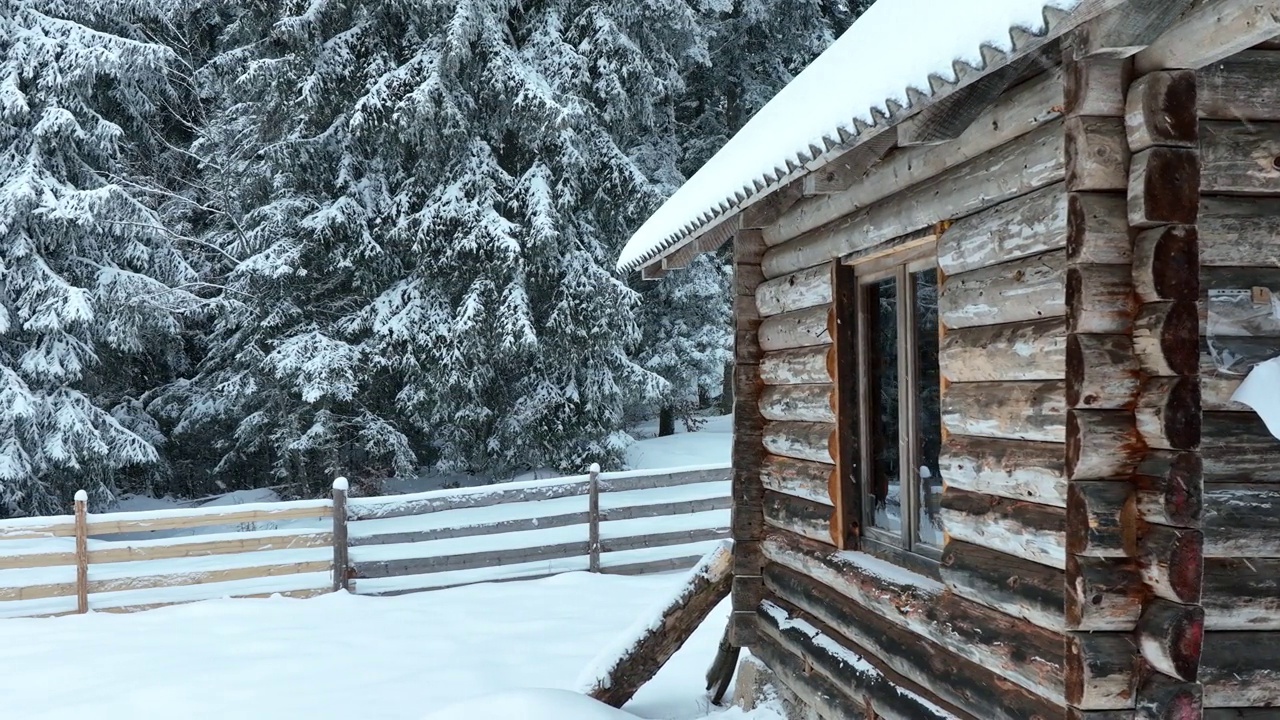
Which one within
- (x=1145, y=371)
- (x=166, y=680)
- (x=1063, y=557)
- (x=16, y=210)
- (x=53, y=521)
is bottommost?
(x=166, y=680)

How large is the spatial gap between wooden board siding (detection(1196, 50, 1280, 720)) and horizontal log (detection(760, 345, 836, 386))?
226cm

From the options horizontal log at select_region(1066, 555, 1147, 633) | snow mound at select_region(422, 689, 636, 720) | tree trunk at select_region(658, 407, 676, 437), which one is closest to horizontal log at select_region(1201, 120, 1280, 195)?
horizontal log at select_region(1066, 555, 1147, 633)

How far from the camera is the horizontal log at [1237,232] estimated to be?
127 inches

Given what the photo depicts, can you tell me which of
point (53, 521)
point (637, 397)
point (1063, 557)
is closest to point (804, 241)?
point (1063, 557)

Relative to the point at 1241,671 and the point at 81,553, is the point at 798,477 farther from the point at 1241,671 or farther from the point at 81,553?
the point at 81,553

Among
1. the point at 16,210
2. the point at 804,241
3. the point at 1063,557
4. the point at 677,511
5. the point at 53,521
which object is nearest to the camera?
the point at 1063,557

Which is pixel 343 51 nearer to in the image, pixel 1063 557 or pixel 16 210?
pixel 16 210

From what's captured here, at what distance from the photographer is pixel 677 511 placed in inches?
464

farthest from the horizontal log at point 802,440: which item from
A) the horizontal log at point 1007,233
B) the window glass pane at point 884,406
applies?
the horizontal log at point 1007,233

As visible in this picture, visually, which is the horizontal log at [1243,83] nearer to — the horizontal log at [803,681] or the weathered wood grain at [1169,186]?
the weathered wood grain at [1169,186]

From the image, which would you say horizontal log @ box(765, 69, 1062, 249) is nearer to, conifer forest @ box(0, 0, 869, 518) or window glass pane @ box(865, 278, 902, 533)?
window glass pane @ box(865, 278, 902, 533)

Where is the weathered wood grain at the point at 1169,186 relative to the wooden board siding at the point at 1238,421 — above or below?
above

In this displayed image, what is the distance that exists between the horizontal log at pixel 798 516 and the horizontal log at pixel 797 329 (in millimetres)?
968

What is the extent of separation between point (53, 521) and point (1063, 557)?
979 centimetres
